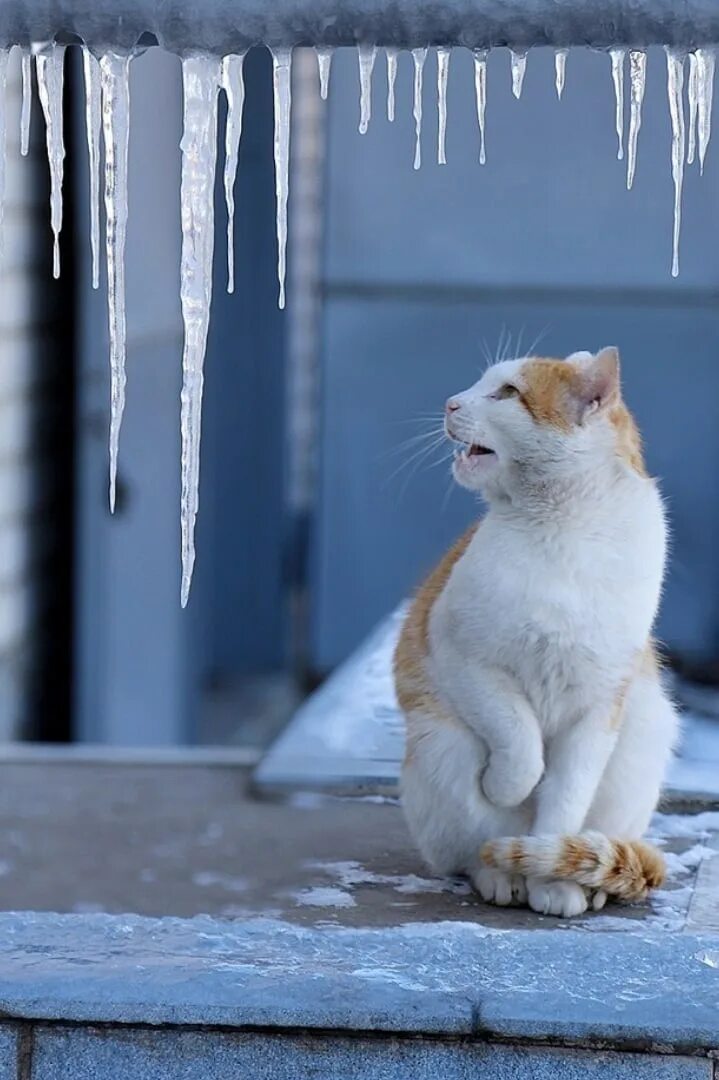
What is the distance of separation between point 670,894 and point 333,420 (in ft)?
13.9

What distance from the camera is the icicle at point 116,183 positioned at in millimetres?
2303

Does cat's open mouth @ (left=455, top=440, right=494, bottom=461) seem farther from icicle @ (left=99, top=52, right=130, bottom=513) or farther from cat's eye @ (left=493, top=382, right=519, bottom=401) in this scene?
icicle @ (left=99, top=52, right=130, bottom=513)

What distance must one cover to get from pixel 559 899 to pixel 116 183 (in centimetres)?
140

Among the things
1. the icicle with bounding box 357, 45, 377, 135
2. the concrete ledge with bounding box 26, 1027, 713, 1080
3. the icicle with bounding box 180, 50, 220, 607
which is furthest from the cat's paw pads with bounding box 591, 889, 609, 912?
the icicle with bounding box 357, 45, 377, 135

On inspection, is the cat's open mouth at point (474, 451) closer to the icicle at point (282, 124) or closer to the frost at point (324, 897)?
the icicle at point (282, 124)

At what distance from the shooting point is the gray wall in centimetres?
671

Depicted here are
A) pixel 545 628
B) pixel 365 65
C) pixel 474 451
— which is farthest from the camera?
pixel 474 451

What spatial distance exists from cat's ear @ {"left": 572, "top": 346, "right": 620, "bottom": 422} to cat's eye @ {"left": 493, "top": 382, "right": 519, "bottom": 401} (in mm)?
107

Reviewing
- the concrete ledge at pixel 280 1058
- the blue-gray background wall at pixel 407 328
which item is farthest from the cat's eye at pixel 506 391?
the blue-gray background wall at pixel 407 328

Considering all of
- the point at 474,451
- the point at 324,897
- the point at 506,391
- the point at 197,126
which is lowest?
the point at 324,897

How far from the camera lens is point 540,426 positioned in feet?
9.52

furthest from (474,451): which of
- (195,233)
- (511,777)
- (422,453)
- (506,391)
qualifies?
(422,453)

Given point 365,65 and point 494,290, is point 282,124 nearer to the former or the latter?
point 365,65

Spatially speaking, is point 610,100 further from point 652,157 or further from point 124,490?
point 124,490
